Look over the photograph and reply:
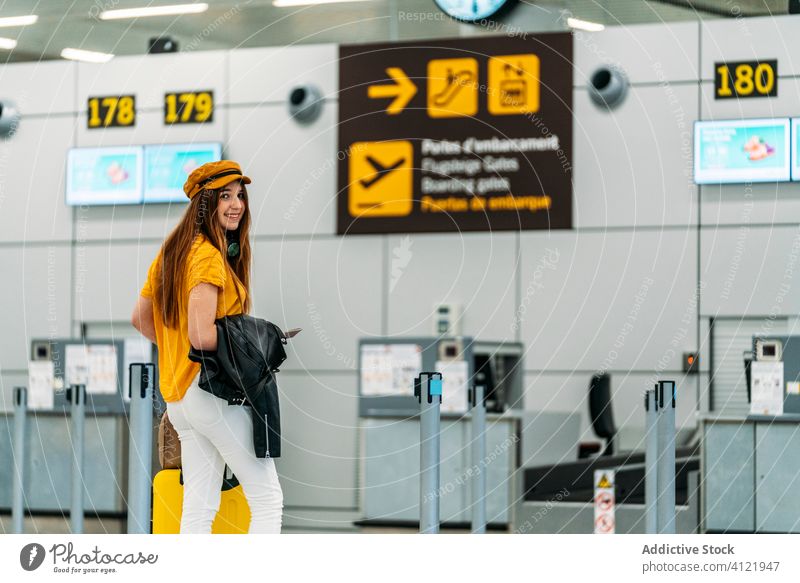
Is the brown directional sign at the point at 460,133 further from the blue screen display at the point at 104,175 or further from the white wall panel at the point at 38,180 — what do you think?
the white wall panel at the point at 38,180

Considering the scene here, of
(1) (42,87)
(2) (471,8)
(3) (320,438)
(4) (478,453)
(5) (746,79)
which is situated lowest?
(3) (320,438)

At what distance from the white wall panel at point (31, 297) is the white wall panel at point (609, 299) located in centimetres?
390

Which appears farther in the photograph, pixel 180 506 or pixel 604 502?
pixel 604 502

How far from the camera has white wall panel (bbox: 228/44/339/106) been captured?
10.4 m

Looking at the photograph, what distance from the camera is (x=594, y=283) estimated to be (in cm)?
998

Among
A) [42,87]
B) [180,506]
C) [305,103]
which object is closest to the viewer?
[180,506]

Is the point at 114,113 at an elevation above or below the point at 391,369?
above

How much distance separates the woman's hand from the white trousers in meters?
0.12

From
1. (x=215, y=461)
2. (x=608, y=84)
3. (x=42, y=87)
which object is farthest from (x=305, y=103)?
(x=215, y=461)

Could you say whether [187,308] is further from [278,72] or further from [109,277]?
[109,277]

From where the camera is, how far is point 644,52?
9906 mm

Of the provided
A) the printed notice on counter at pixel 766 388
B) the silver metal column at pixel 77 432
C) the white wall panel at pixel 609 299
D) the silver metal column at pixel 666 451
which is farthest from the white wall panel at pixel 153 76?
the silver metal column at pixel 666 451

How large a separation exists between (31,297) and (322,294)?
106 inches

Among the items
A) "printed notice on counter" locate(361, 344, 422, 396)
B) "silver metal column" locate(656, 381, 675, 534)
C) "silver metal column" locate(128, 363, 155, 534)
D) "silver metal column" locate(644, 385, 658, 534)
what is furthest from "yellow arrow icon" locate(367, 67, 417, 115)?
"silver metal column" locate(128, 363, 155, 534)
